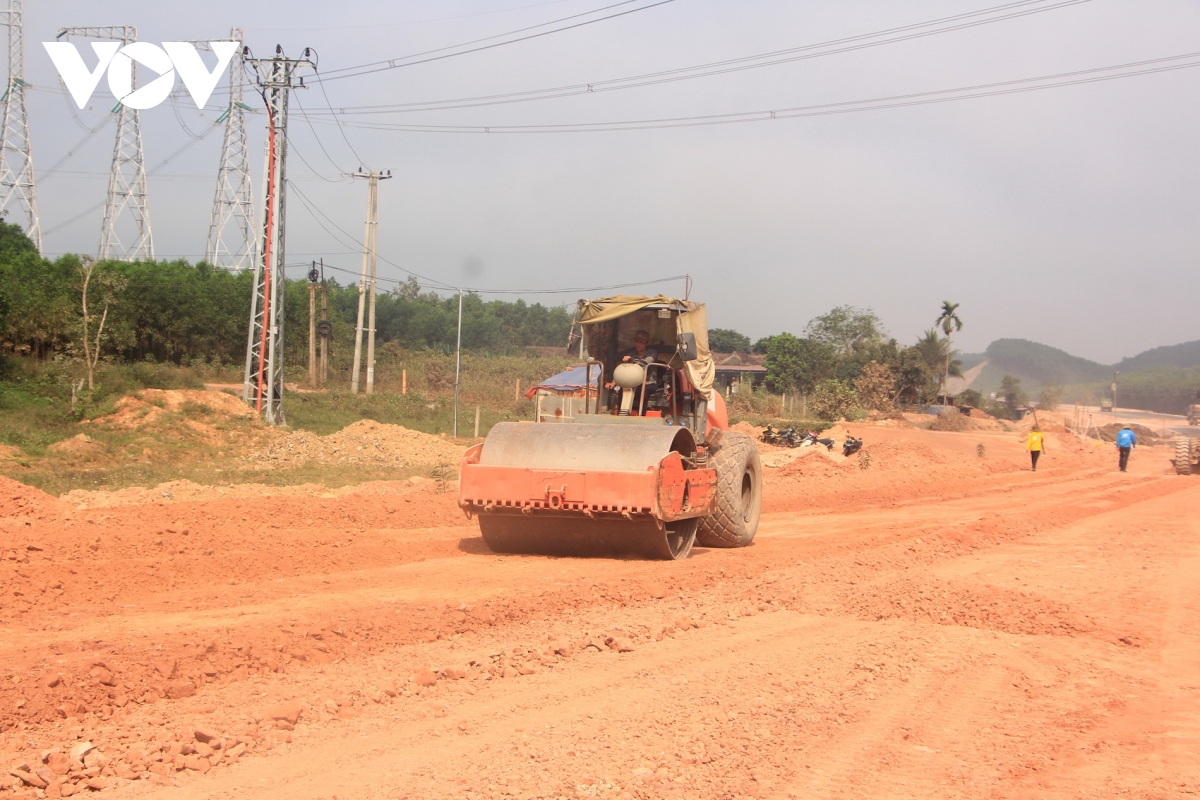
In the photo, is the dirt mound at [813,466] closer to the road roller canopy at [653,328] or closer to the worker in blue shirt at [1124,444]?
the worker in blue shirt at [1124,444]

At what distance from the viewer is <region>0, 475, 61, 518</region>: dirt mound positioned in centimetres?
1190

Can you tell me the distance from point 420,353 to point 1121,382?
314 ft

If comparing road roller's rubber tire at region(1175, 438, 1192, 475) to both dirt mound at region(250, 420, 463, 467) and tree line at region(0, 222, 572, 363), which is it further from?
dirt mound at region(250, 420, 463, 467)

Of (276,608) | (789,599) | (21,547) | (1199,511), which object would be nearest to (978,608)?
(789,599)

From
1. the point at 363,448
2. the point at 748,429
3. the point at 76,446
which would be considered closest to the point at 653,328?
the point at 363,448

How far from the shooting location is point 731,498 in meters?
11.3

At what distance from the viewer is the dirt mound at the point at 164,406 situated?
24.0 m

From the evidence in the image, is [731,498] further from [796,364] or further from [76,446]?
[796,364]

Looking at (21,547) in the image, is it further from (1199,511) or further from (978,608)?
(1199,511)

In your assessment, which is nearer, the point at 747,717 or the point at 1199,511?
the point at 747,717

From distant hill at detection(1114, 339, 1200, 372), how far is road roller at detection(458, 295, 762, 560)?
183743 mm

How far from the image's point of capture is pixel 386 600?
7918mm

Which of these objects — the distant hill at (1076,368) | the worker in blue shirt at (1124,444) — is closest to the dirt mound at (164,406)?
the worker in blue shirt at (1124,444)

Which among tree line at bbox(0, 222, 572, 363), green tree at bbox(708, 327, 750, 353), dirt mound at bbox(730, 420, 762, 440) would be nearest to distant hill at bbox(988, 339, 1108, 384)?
green tree at bbox(708, 327, 750, 353)
